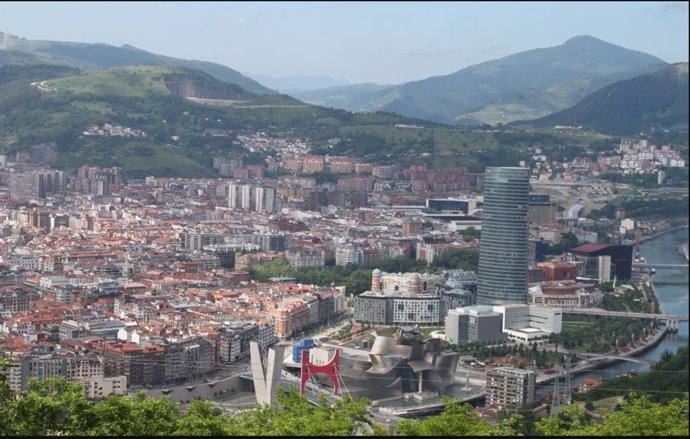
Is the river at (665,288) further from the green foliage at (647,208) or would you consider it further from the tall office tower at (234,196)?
the tall office tower at (234,196)

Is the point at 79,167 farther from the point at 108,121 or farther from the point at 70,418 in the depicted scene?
the point at 70,418

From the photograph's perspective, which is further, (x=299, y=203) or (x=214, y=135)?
(x=214, y=135)

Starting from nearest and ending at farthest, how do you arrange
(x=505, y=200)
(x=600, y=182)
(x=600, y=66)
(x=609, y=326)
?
1. (x=609, y=326)
2. (x=505, y=200)
3. (x=600, y=182)
4. (x=600, y=66)

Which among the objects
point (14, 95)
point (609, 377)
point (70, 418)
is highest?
point (14, 95)

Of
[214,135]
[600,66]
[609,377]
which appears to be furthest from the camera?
[600,66]

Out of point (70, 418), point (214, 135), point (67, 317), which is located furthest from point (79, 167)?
point (70, 418)

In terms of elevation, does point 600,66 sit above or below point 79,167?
above

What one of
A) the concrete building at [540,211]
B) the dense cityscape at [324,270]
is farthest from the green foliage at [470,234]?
the concrete building at [540,211]
